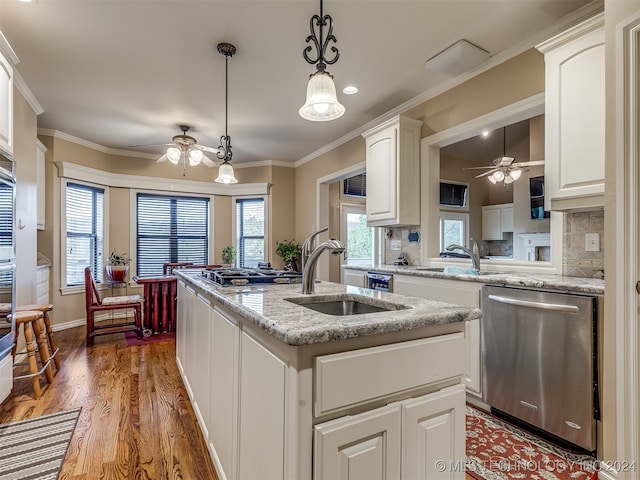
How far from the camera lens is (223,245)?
6082mm

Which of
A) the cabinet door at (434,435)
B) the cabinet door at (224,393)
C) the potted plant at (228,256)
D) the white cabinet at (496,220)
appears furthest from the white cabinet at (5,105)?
the white cabinet at (496,220)

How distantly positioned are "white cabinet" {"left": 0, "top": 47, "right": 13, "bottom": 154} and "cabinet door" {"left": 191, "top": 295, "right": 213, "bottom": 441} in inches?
69.6

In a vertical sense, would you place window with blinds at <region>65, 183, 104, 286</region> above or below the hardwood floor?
above

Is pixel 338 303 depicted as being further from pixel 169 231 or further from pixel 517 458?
pixel 169 231

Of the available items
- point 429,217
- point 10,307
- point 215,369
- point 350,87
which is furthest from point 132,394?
point 350,87

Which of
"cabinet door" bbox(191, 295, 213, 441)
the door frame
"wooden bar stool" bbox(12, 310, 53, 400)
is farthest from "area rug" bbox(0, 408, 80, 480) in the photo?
the door frame

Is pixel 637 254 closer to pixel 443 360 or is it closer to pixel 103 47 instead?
pixel 443 360

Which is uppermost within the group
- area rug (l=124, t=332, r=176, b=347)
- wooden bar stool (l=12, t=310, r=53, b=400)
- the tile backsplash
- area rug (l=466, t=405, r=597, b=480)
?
the tile backsplash

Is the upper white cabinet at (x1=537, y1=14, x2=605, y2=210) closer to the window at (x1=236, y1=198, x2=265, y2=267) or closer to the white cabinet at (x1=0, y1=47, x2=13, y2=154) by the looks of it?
the white cabinet at (x1=0, y1=47, x2=13, y2=154)

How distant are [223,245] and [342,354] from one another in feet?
18.1

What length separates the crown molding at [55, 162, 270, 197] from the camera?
4605 mm

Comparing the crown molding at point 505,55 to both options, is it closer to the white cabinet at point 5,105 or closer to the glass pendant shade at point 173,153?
the glass pendant shade at point 173,153

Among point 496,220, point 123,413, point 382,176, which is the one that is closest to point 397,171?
point 382,176

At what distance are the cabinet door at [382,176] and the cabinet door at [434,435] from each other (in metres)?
2.40
